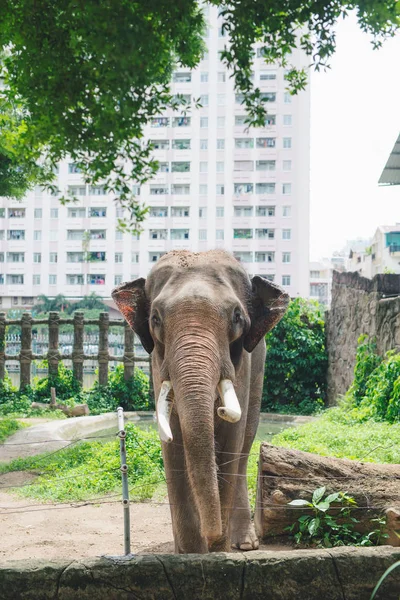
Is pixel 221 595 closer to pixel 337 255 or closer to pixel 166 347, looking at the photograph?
pixel 166 347

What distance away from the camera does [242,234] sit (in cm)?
2698

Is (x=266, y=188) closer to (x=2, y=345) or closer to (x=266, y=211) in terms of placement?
(x=266, y=211)

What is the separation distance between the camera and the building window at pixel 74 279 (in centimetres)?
2552

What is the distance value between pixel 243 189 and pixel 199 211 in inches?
179

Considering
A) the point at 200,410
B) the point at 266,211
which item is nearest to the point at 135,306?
the point at 200,410

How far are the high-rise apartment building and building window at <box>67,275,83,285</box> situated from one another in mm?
69

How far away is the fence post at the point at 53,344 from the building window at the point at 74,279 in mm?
10358

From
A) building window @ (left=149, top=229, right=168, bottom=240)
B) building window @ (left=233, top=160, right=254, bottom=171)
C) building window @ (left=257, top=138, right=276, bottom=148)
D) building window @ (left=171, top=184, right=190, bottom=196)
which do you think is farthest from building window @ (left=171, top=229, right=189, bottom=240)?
building window @ (left=257, top=138, right=276, bottom=148)

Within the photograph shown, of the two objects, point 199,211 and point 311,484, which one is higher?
point 199,211

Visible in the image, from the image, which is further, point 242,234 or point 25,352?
point 242,234

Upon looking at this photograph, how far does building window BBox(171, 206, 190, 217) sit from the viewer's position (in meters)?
24.3

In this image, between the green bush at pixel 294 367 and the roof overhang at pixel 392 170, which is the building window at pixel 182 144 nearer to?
the green bush at pixel 294 367

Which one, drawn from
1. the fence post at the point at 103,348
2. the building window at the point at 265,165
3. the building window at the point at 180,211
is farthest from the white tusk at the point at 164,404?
the building window at the point at 265,165

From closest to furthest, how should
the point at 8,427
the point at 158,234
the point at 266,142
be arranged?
1. the point at 8,427
2. the point at 158,234
3. the point at 266,142
